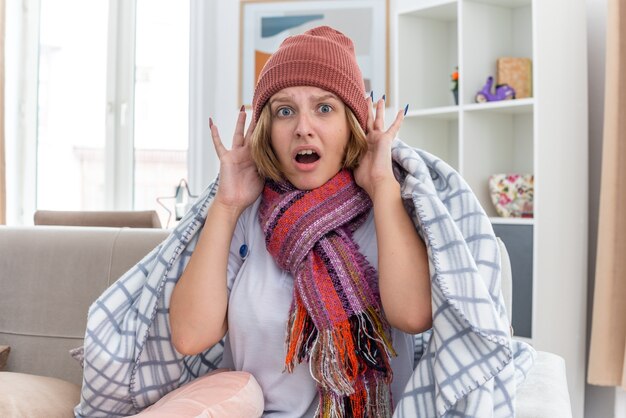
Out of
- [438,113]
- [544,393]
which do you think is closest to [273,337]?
[544,393]

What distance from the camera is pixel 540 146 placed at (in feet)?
8.50

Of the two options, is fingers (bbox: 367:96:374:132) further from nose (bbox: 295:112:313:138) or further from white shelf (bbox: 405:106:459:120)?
white shelf (bbox: 405:106:459:120)

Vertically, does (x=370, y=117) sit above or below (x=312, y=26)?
below

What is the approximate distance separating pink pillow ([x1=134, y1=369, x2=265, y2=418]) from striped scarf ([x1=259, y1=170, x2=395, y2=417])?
0.09m

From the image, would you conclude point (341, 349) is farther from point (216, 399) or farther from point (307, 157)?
point (307, 157)

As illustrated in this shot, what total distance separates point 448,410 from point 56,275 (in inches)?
47.5

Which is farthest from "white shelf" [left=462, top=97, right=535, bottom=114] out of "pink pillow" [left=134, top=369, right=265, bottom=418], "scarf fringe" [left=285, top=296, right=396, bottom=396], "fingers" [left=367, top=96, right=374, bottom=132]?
"pink pillow" [left=134, top=369, right=265, bottom=418]

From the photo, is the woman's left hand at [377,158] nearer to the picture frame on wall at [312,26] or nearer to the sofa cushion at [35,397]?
the sofa cushion at [35,397]

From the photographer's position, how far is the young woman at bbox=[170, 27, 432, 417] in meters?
1.32

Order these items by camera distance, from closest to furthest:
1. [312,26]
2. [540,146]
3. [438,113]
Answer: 1. [540,146]
2. [438,113]
3. [312,26]

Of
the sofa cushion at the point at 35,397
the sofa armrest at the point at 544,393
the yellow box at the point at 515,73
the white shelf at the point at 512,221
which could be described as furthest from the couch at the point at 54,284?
the yellow box at the point at 515,73

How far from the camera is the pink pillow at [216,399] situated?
1.21 metres

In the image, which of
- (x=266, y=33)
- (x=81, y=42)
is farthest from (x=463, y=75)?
(x=81, y=42)

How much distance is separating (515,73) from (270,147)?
169 centimetres
